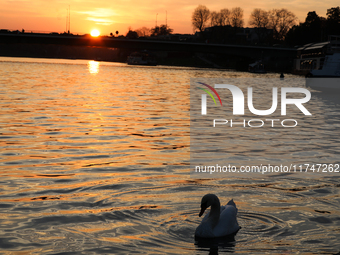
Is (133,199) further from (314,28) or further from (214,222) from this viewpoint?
(314,28)

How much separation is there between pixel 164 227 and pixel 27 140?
983 cm

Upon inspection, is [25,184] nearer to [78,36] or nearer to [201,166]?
[201,166]

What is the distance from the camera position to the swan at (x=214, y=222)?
26.8ft

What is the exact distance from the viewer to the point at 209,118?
2609cm

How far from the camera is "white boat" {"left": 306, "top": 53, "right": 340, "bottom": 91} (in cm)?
6003

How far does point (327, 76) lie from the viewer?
206ft

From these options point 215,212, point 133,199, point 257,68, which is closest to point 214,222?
point 215,212

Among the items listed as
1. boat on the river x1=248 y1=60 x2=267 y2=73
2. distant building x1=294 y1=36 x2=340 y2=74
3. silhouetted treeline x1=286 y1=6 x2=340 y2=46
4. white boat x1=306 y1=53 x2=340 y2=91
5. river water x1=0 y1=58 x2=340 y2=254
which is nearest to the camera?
river water x1=0 y1=58 x2=340 y2=254

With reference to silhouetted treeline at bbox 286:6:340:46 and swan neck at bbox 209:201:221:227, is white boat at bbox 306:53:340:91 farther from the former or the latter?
silhouetted treeline at bbox 286:6:340:46

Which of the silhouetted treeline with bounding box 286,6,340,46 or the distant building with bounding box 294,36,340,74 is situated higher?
the silhouetted treeline with bounding box 286,6,340,46

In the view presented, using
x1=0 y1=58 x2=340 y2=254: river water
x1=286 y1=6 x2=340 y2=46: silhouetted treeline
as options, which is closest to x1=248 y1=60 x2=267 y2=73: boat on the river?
x1=286 y1=6 x2=340 y2=46: silhouetted treeline

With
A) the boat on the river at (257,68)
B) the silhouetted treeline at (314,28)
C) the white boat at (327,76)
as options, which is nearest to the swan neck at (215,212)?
the white boat at (327,76)

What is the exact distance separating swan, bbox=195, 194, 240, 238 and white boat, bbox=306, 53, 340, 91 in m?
54.4

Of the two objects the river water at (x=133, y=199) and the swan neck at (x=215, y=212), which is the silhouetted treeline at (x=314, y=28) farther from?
the swan neck at (x=215, y=212)
